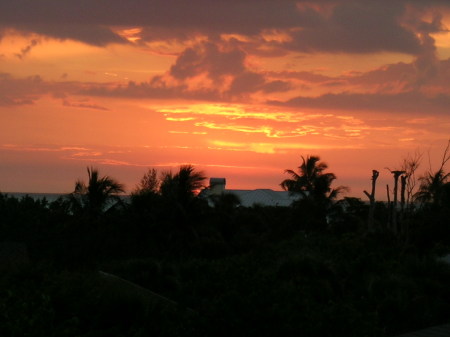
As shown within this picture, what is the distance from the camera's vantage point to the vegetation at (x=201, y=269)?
9867mm

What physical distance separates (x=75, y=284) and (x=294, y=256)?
27.7 ft

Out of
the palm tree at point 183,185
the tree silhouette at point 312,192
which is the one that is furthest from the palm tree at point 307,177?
the palm tree at point 183,185

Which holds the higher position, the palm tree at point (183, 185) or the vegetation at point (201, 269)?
the palm tree at point (183, 185)

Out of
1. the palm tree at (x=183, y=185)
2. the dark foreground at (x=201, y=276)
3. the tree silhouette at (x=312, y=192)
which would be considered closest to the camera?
the dark foreground at (x=201, y=276)

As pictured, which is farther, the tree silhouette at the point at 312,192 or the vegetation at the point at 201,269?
the tree silhouette at the point at 312,192

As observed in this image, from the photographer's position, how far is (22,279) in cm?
1241

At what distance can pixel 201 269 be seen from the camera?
61.4ft

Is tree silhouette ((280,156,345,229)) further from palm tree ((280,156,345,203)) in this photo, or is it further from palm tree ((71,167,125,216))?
palm tree ((71,167,125,216))

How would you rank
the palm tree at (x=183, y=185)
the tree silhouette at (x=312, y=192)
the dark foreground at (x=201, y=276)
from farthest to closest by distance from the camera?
the tree silhouette at (x=312, y=192), the palm tree at (x=183, y=185), the dark foreground at (x=201, y=276)

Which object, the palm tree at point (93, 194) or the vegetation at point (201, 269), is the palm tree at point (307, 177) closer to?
the vegetation at point (201, 269)

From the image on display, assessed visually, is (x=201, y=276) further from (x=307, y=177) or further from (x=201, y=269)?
(x=307, y=177)

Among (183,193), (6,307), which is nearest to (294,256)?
(6,307)

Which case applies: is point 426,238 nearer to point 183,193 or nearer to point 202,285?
point 183,193

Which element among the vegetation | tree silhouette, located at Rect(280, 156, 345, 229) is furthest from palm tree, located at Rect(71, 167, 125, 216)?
tree silhouette, located at Rect(280, 156, 345, 229)
